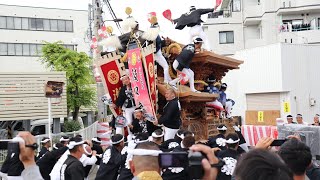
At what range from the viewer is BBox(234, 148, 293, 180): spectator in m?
2.10

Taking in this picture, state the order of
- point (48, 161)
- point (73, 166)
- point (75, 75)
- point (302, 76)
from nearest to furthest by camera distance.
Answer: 1. point (73, 166)
2. point (48, 161)
3. point (302, 76)
4. point (75, 75)

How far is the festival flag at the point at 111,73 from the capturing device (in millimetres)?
9930

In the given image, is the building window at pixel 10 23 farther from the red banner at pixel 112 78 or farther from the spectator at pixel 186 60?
the spectator at pixel 186 60

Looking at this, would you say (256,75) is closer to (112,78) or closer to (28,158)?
(112,78)

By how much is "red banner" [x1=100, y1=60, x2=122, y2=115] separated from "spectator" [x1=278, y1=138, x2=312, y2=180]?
708 cm

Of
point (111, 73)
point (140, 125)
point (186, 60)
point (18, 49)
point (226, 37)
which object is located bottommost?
point (140, 125)

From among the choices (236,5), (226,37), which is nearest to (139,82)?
(226,37)

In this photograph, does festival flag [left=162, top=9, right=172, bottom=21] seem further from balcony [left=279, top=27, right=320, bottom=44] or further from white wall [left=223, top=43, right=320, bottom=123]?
balcony [left=279, top=27, right=320, bottom=44]

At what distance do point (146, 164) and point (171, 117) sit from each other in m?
5.51

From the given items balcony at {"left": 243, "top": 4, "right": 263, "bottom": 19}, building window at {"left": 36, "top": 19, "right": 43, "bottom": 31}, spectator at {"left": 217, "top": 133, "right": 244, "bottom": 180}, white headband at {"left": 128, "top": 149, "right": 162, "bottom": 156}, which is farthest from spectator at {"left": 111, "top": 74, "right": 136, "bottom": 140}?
building window at {"left": 36, "top": 19, "right": 43, "bottom": 31}

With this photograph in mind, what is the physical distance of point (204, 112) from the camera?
10828 mm

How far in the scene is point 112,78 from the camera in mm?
10055

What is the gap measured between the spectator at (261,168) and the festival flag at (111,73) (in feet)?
26.0

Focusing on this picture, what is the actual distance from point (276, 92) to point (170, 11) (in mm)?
14719
